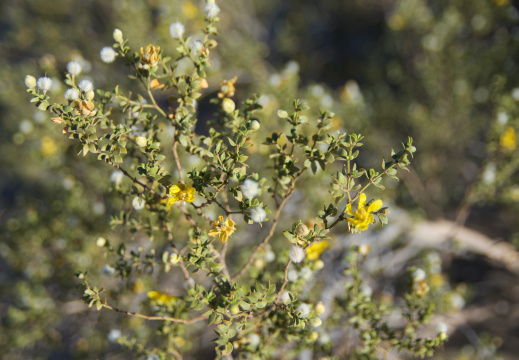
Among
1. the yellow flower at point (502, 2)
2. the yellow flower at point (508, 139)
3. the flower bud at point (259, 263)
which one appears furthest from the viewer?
the yellow flower at point (502, 2)

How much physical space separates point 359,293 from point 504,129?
176 cm

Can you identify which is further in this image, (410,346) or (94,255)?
(94,255)

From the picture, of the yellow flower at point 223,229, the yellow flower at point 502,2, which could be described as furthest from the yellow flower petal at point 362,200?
the yellow flower at point 502,2

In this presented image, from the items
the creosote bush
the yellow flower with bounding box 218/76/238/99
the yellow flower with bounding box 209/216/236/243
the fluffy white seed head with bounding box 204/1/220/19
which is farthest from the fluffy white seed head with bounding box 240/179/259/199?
the fluffy white seed head with bounding box 204/1/220/19

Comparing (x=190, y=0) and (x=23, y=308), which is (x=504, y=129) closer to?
(x=23, y=308)

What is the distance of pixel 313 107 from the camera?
3.10 metres

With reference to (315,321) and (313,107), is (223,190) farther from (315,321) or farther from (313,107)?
(313,107)

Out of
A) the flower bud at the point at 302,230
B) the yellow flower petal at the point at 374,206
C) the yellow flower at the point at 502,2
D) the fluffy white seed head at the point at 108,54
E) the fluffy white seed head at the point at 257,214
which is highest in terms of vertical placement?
the yellow flower at the point at 502,2

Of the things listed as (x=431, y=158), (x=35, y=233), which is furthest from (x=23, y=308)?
(x=431, y=158)

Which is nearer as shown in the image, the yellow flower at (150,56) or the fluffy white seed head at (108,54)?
the yellow flower at (150,56)

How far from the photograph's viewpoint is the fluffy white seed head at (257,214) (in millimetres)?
1072

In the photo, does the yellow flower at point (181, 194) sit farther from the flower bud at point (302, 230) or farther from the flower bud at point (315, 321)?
the flower bud at point (315, 321)

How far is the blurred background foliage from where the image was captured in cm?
257

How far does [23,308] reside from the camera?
2.43 meters
